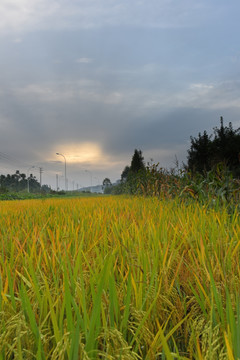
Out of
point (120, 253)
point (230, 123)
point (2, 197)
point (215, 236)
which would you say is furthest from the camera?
point (2, 197)

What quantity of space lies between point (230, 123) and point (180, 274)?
14233 mm

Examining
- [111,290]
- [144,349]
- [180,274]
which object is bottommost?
A: [144,349]

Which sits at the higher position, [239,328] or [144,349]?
[239,328]

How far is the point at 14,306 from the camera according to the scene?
1.03 meters

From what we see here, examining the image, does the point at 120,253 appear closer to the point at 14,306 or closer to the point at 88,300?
the point at 88,300

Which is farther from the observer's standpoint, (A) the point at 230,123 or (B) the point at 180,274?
(A) the point at 230,123

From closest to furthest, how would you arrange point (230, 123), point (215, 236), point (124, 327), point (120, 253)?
point (124, 327), point (120, 253), point (215, 236), point (230, 123)

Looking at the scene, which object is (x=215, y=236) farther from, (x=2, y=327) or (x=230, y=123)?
(x=230, y=123)

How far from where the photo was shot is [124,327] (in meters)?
0.93

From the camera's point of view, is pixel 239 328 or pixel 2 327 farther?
pixel 2 327

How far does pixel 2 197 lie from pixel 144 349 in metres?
23.1

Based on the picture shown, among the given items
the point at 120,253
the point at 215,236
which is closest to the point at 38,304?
the point at 120,253

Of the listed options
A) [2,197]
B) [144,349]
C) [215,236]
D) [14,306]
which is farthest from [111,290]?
[2,197]

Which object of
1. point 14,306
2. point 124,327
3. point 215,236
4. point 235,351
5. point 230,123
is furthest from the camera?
point 230,123
